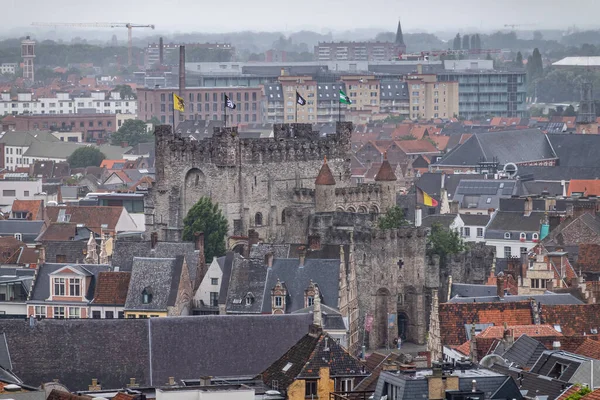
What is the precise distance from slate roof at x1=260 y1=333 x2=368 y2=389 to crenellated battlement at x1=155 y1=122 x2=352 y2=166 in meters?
62.4

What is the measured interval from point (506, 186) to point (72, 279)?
66.3 metres

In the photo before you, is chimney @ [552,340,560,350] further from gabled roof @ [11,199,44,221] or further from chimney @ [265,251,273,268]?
gabled roof @ [11,199,44,221]

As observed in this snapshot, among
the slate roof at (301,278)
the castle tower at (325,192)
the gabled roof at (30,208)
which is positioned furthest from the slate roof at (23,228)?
the slate roof at (301,278)

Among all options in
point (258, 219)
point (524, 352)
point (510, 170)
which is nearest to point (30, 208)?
point (258, 219)

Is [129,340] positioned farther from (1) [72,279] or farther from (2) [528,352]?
(1) [72,279]

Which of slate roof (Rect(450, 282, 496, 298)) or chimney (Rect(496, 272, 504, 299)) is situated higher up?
chimney (Rect(496, 272, 504, 299))

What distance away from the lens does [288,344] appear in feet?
270

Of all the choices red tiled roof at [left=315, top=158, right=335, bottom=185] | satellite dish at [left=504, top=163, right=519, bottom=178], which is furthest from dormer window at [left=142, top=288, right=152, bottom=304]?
satellite dish at [left=504, top=163, right=519, bottom=178]

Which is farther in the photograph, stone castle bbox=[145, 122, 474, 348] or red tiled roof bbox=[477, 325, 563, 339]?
stone castle bbox=[145, 122, 474, 348]

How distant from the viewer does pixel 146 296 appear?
339 ft

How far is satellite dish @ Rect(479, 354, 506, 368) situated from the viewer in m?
71.1

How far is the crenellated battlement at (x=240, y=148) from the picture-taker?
Answer: 442 feet

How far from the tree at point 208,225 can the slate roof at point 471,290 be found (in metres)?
20.7

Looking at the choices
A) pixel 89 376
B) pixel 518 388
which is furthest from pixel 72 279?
pixel 518 388
